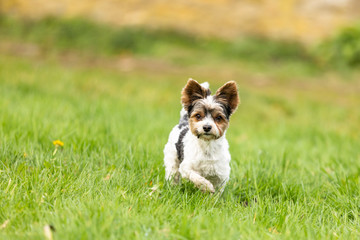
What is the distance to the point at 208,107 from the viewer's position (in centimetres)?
422

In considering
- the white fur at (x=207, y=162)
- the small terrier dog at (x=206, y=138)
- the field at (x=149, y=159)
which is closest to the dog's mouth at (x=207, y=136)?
the small terrier dog at (x=206, y=138)

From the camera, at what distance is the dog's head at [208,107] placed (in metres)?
4.11

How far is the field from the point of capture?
3.32 m

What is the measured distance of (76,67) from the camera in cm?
1137

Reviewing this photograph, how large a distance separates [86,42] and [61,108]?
7.31m

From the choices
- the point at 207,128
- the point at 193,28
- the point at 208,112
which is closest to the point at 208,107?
the point at 208,112

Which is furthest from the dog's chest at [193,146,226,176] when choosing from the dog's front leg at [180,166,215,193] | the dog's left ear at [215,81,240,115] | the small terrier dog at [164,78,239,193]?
the dog's left ear at [215,81,240,115]

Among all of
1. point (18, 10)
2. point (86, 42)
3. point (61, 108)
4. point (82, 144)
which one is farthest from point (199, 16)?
point (82, 144)

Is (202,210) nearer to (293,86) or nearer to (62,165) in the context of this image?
(62,165)

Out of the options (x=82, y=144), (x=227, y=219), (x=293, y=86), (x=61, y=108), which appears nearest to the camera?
(x=227, y=219)

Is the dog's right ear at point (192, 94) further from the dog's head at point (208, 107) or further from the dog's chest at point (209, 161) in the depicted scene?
the dog's chest at point (209, 161)

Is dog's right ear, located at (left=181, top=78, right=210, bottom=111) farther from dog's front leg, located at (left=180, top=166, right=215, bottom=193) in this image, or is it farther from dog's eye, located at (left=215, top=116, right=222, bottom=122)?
dog's front leg, located at (left=180, top=166, right=215, bottom=193)

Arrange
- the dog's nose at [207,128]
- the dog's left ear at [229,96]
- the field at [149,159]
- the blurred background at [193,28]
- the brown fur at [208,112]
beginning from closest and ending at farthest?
the field at [149,159] → the dog's nose at [207,128] → the brown fur at [208,112] → the dog's left ear at [229,96] → the blurred background at [193,28]

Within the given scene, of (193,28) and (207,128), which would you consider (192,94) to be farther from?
(193,28)
